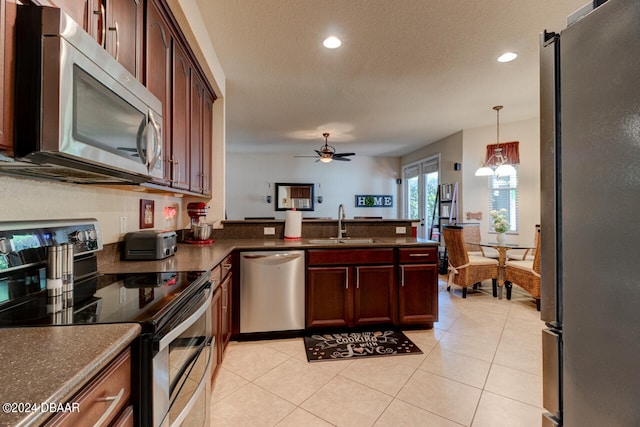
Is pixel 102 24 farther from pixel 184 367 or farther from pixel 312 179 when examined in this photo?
pixel 312 179

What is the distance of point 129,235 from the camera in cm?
182

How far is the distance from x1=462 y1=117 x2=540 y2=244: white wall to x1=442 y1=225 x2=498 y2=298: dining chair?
1.20 m

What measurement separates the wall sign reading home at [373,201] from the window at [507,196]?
114 inches

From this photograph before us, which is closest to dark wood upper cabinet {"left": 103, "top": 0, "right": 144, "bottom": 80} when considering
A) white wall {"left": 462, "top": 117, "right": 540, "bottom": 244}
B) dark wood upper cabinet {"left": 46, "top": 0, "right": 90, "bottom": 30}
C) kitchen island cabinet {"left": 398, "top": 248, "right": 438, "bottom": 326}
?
dark wood upper cabinet {"left": 46, "top": 0, "right": 90, "bottom": 30}

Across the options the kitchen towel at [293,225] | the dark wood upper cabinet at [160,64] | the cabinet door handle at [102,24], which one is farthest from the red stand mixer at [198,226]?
the cabinet door handle at [102,24]

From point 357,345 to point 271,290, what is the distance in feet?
2.88

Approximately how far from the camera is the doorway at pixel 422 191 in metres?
6.25

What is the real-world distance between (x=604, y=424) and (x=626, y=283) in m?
0.31

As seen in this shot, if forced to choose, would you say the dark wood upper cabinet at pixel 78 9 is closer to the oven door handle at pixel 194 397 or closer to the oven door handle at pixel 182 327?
the oven door handle at pixel 182 327

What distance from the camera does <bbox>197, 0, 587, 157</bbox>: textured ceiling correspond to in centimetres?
212

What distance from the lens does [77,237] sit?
132 cm

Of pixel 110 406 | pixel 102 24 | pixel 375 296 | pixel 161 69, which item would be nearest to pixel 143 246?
pixel 161 69

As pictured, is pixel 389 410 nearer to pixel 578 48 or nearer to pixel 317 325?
pixel 317 325

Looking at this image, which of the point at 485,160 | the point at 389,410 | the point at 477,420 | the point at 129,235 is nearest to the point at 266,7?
the point at 129,235
